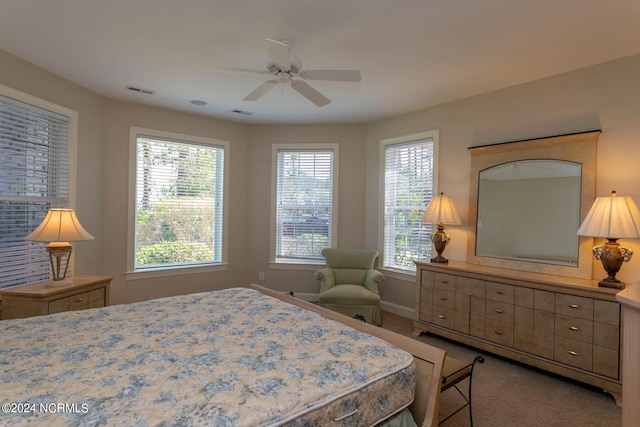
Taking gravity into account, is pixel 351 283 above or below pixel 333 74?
below

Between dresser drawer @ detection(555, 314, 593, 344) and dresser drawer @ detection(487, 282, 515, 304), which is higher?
dresser drawer @ detection(487, 282, 515, 304)

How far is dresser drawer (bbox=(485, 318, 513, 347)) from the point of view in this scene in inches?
115

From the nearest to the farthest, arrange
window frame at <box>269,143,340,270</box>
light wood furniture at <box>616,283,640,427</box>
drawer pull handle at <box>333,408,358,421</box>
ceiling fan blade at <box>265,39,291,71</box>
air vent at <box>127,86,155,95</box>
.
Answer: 1. drawer pull handle at <box>333,408,358,421</box>
2. light wood furniture at <box>616,283,640,427</box>
3. ceiling fan blade at <box>265,39,291,71</box>
4. air vent at <box>127,86,155,95</box>
5. window frame at <box>269,143,340,270</box>

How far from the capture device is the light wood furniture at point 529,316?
242 centimetres

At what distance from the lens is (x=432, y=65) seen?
2902 mm

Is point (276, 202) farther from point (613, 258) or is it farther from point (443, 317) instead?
point (613, 258)

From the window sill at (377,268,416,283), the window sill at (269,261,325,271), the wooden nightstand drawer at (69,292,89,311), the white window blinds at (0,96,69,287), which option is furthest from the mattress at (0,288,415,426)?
the window sill at (269,261,325,271)

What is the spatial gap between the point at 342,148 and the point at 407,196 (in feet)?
3.93

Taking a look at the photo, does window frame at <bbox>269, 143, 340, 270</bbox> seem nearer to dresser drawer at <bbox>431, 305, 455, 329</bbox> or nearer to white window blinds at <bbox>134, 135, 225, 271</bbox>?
white window blinds at <bbox>134, 135, 225, 271</bbox>

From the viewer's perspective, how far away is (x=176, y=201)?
4.44m

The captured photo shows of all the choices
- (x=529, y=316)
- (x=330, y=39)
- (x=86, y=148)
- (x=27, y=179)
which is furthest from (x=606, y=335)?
(x=86, y=148)

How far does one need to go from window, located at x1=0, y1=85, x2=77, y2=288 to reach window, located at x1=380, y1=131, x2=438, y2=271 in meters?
3.71

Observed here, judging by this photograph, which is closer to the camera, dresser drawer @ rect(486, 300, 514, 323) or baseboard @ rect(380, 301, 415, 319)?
dresser drawer @ rect(486, 300, 514, 323)

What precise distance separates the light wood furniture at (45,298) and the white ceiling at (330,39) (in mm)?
1969
